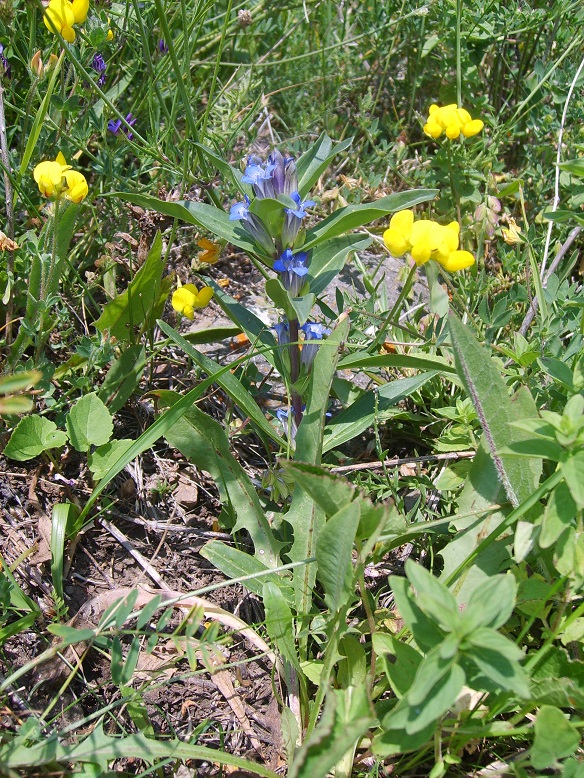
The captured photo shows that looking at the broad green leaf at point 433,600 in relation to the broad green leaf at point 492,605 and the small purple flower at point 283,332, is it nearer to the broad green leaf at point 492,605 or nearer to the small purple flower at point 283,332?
the broad green leaf at point 492,605

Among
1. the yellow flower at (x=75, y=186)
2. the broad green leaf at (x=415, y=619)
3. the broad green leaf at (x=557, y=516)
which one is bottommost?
the broad green leaf at (x=415, y=619)

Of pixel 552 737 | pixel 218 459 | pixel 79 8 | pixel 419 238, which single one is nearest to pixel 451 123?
pixel 419 238

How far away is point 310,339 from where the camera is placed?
6.86 feet

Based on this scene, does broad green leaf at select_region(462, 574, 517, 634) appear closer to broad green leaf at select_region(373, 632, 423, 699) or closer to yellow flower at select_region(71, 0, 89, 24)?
broad green leaf at select_region(373, 632, 423, 699)

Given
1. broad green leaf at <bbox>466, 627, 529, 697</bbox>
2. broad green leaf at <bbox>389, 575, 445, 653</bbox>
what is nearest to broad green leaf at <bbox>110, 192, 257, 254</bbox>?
broad green leaf at <bbox>389, 575, 445, 653</bbox>

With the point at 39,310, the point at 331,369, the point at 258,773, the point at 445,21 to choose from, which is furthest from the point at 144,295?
the point at 445,21

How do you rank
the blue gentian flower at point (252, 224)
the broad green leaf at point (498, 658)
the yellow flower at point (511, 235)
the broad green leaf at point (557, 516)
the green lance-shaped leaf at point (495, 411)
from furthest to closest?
the yellow flower at point (511, 235)
the blue gentian flower at point (252, 224)
the green lance-shaped leaf at point (495, 411)
the broad green leaf at point (557, 516)
the broad green leaf at point (498, 658)

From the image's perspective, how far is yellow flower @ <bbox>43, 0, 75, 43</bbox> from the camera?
2.12 m

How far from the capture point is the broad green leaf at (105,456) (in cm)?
204

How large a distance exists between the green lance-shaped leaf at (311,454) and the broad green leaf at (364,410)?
167mm

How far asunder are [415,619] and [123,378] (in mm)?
1239

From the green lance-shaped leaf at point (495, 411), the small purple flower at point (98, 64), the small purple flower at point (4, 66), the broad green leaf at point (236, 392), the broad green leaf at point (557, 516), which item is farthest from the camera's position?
the small purple flower at point (98, 64)

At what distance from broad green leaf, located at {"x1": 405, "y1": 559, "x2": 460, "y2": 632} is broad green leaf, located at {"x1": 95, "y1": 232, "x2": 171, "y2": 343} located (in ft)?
4.28

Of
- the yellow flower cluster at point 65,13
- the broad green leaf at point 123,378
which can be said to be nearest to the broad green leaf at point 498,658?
the broad green leaf at point 123,378
